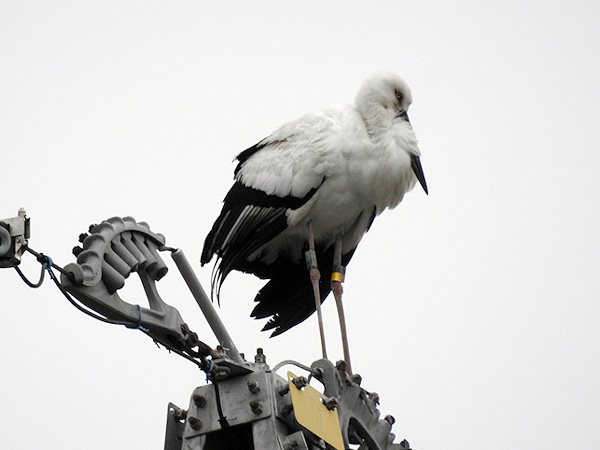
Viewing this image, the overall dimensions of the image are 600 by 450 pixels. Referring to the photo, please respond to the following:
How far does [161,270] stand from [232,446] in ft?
3.00

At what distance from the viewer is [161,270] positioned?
454 centimetres

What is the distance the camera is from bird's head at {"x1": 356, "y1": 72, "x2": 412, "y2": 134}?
7.87 meters

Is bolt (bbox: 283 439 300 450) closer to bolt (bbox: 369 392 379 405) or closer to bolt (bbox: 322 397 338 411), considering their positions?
bolt (bbox: 322 397 338 411)

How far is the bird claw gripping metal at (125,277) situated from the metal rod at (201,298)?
9 centimetres

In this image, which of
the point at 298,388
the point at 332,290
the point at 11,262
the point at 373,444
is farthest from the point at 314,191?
the point at 11,262

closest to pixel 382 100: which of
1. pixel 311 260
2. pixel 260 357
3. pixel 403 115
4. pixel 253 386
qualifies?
pixel 403 115

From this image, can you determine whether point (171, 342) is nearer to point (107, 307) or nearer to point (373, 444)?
point (107, 307)

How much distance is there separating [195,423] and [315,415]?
0.66 metres

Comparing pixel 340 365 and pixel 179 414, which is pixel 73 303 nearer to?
pixel 179 414

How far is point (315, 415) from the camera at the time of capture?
4.77 metres

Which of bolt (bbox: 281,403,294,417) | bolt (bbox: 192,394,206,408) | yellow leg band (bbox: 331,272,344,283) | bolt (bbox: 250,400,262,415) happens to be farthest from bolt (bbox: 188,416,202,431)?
yellow leg band (bbox: 331,272,344,283)

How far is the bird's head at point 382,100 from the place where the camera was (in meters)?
7.87

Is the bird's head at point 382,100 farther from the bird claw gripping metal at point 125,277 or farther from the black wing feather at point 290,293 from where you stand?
the bird claw gripping metal at point 125,277

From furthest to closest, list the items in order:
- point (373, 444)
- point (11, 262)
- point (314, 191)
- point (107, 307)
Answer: point (314, 191)
point (373, 444)
point (107, 307)
point (11, 262)
